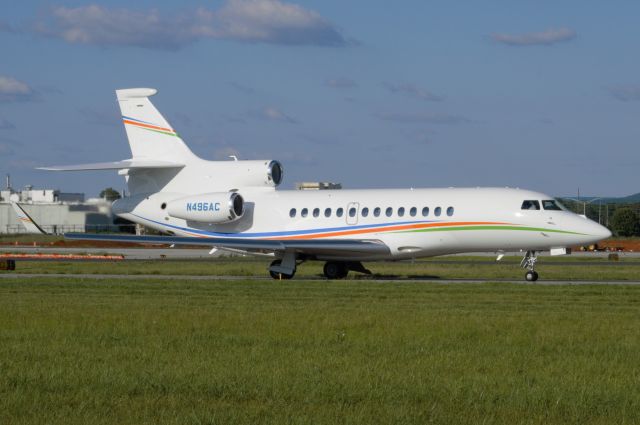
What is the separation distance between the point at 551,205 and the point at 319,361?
66.0 ft

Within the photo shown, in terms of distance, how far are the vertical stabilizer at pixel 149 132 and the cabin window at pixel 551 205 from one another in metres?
13.3

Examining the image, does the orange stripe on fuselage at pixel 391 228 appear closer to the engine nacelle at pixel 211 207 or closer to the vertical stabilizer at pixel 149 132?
the engine nacelle at pixel 211 207

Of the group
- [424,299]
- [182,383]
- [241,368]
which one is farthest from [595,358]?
[424,299]

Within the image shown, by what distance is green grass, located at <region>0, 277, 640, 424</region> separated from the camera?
10273 mm

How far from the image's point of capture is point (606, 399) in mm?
10742

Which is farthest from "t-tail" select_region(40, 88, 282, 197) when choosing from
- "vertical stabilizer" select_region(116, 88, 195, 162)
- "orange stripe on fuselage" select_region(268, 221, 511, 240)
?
"orange stripe on fuselage" select_region(268, 221, 511, 240)

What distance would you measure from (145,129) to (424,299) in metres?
16.9

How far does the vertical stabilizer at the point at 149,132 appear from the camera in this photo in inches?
1460

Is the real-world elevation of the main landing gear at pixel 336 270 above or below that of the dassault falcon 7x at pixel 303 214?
below

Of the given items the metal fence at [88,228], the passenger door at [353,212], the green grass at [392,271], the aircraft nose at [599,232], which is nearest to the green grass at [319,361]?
the aircraft nose at [599,232]

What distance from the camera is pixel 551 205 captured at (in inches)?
1257

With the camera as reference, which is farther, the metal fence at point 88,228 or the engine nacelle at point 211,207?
the metal fence at point 88,228

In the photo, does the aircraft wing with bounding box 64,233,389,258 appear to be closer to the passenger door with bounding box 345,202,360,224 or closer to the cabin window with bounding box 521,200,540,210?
the passenger door with bounding box 345,202,360,224

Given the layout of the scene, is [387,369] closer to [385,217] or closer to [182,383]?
[182,383]
